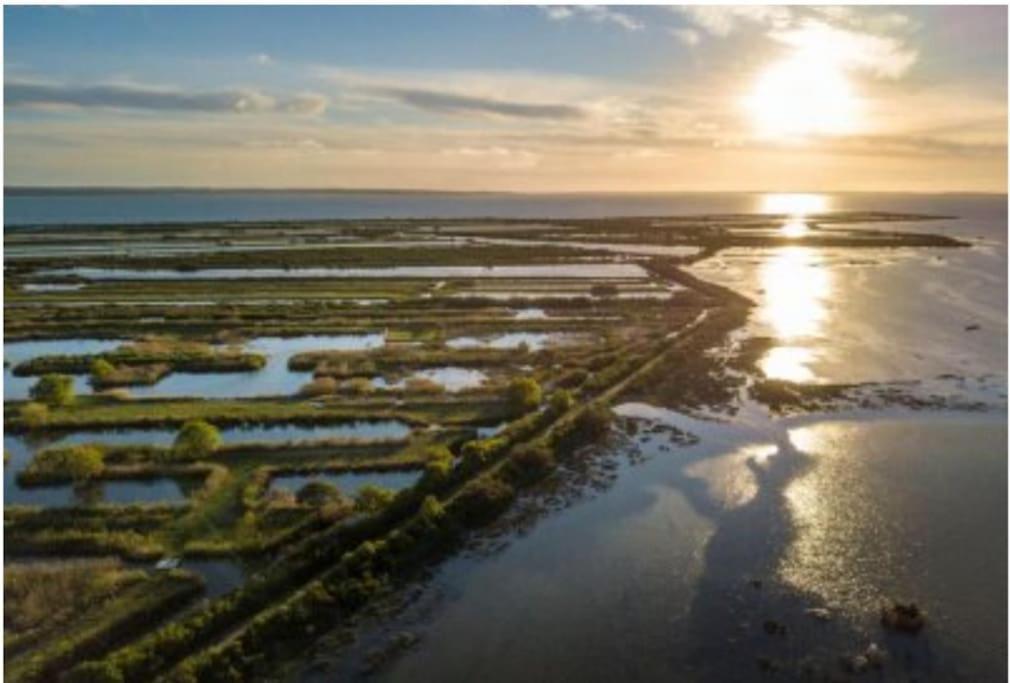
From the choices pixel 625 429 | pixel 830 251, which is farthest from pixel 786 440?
pixel 830 251

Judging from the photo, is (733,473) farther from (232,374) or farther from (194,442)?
(232,374)

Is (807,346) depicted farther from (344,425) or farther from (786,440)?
(344,425)

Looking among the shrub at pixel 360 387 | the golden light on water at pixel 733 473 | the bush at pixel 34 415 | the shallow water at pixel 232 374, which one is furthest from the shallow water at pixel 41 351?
the golden light on water at pixel 733 473

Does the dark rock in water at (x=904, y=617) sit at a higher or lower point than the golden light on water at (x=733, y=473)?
lower

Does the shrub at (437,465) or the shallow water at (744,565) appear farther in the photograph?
the shrub at (437,465)

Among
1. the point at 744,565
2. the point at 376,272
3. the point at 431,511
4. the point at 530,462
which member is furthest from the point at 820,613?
the point at 376,272

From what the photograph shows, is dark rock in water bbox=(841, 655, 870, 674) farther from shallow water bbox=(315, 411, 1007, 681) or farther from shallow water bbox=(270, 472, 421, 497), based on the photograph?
shallow water bbox=(270, 472, 421, 497)

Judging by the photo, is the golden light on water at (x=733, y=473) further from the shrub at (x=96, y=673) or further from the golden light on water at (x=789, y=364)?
the shrub at (x=96, y=673)

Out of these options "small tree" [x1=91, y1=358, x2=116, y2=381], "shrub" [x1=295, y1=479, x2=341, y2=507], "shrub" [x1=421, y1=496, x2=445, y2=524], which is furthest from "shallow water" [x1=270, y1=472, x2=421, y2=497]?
"small tree" [x1=91, y1=358, x2=116, y2=381]
